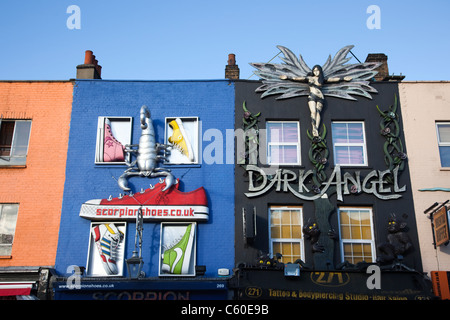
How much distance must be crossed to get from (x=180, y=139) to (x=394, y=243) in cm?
735

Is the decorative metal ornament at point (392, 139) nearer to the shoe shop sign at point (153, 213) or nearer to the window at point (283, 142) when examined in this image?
the window at point (283, 142)

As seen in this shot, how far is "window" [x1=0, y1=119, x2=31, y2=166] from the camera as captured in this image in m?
17.7

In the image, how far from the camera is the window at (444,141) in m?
17.7

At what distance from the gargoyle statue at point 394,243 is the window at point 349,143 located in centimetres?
225

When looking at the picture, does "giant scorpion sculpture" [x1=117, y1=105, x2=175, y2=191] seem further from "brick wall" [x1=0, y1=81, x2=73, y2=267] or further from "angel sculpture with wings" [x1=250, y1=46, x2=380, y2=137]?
"angel sculpture with wings" [x1=250, y1=46, x2=380, y2=137]

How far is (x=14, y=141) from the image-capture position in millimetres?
18016

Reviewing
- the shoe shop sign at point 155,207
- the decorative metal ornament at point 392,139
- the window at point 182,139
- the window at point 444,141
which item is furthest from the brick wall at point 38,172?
the window at point 444,141

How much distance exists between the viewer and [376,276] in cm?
1554

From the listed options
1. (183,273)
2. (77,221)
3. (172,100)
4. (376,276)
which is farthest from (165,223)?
(376,276)

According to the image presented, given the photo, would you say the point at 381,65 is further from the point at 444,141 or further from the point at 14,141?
the point at 14,141

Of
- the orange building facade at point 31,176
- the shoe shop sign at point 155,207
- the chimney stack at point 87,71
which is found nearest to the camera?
the orange building facade at point 31,176

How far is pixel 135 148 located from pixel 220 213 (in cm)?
351

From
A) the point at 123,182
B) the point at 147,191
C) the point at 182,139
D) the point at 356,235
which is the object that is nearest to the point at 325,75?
the point at 182,139

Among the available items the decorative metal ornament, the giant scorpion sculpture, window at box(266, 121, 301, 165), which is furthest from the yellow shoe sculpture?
the decorative metal ornament
